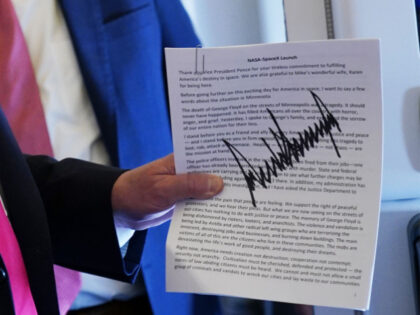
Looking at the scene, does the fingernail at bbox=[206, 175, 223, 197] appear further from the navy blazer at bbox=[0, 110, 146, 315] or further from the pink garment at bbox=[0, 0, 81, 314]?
the pink garment at bbox=[0, 0, 81, 314]

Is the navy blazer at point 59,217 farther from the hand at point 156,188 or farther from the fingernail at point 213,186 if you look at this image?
the fingernail at point 213,186

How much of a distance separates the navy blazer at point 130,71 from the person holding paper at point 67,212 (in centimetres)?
22

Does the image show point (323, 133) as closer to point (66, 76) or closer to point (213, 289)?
point (213, 289)

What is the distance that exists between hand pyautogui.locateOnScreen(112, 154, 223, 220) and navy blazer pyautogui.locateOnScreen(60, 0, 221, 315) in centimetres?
27

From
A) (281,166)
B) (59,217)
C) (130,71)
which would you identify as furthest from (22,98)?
(281,166)

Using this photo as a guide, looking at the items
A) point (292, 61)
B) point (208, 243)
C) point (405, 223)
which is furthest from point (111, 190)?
point (405, 223)

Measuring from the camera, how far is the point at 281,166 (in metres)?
0.56

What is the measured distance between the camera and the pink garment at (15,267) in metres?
0.59

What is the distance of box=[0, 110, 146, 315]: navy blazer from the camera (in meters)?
0.61

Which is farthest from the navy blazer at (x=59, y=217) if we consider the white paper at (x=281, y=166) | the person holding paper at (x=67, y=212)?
the white paper at (x=281, y=166)

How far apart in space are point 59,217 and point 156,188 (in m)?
0.16
